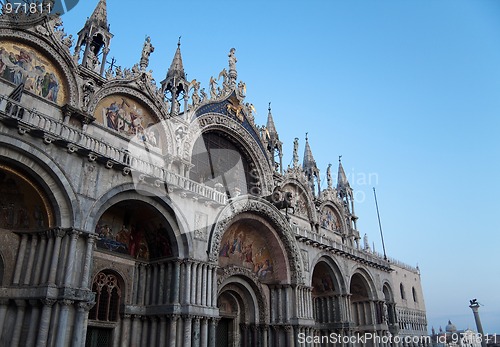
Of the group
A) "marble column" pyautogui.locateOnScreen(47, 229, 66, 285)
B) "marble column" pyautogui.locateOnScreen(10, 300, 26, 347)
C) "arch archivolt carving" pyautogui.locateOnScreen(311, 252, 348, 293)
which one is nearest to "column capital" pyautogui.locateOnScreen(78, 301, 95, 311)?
"marble column" pyautogui.locateOnScreen(47, 229, 66, 285)

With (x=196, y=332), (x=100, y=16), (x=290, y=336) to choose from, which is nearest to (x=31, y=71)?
(x=100, y=16)

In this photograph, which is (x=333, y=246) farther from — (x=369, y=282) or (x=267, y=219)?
(x=267, y=219)

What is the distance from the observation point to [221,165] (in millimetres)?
23094

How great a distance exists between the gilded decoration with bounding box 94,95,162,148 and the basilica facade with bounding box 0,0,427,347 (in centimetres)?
6

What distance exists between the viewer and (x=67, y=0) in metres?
14.8

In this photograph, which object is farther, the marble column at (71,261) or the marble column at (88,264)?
the marble column at (88,264)

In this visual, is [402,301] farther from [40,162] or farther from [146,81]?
[40,162]

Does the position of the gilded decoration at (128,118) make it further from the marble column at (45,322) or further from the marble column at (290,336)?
the marble column at (290,336)

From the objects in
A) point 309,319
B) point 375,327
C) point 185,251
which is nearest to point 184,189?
point 185,251

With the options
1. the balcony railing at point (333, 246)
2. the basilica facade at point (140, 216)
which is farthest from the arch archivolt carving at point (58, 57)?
the balcony railing at point (333, 246)

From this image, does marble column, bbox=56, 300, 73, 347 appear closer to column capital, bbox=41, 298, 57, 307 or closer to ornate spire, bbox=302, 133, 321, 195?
column capital, bbox=41, 298, 57, 307

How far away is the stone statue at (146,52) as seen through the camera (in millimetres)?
19752

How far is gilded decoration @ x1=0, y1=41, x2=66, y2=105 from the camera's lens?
578 inches

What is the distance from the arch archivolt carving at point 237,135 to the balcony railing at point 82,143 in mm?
4009
